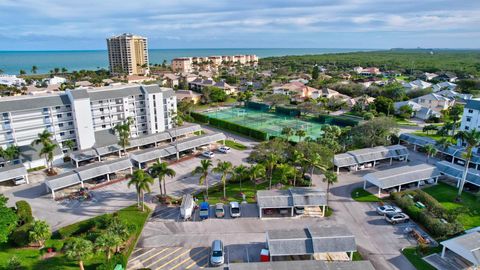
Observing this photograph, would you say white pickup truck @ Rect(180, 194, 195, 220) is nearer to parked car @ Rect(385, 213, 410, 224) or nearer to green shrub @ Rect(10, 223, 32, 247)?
green shrub @ Rect(10, 223, 32, 247)

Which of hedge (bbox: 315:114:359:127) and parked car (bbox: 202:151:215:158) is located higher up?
hedge (bbox: 315:114:359:127)

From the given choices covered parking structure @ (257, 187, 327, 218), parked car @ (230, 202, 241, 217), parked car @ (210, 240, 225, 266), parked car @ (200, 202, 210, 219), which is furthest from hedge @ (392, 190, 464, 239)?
parked car @ (200, 202, 210, 219)

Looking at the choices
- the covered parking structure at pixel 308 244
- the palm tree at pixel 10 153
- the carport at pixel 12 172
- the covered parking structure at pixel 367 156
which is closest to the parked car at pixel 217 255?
the covered parking structure at pixel 308 244

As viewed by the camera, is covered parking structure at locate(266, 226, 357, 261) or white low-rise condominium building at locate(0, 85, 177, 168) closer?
covered parking structure at locate(266, 226, 357, 261)

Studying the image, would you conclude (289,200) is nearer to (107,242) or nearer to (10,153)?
(107,242)

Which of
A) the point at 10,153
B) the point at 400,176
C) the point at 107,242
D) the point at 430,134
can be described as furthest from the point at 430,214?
the point at 10,153

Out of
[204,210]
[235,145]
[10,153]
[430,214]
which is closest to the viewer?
[430,214]
